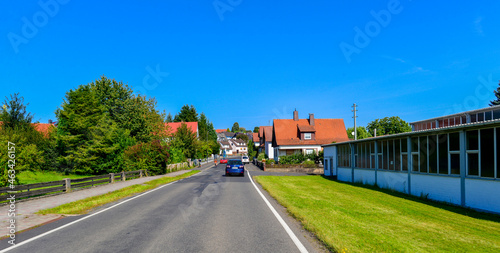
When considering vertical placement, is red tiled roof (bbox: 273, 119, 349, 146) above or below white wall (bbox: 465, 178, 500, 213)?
above

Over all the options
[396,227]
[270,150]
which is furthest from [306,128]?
[396,227]

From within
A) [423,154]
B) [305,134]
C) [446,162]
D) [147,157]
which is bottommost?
[147,157]

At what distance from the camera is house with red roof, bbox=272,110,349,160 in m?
56.9

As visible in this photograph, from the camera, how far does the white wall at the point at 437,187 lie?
13.1 metres

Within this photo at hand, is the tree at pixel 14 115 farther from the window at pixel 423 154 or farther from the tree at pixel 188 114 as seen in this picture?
the tree at pixel 188 114

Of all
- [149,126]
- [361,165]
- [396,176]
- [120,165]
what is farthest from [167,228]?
[149,126]

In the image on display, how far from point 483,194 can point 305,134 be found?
154 ft

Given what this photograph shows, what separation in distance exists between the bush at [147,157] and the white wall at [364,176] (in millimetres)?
18282

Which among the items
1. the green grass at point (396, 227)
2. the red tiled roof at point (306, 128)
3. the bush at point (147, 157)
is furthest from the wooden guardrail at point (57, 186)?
the red tiled roof at point (306, 128)

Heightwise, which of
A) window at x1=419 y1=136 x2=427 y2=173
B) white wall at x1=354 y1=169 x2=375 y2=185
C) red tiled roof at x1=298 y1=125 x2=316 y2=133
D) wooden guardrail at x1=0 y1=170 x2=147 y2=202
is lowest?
white wall at x1=354 y1=169 x2=375 y2=185

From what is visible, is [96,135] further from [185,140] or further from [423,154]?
[423,154]

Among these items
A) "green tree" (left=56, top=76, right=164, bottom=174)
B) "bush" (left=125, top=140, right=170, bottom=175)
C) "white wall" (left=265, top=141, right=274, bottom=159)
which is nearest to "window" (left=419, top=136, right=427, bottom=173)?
"bush" (left=125, top=140, right=170, bottom=175)

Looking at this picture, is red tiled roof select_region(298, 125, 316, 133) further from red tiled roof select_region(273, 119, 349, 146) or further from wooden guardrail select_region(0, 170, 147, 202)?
wooden guardrail select_region(0, 170, 147, 202)

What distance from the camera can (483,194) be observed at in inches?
453
